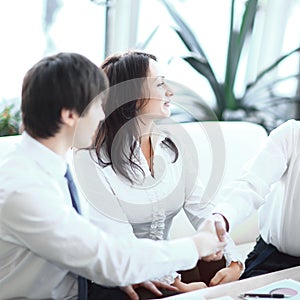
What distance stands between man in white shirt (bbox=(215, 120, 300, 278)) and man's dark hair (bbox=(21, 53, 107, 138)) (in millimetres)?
652

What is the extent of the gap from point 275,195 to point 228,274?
1.13 ft

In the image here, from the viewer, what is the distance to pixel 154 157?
1.79 meters

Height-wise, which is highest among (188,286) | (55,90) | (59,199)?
(55,90)

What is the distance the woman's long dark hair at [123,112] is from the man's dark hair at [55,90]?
35 cm

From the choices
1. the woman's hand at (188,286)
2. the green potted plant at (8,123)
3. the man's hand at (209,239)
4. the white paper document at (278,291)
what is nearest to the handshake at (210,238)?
the man's hand at (209,239)

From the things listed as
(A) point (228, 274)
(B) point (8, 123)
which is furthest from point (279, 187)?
(B) point (8, 123)

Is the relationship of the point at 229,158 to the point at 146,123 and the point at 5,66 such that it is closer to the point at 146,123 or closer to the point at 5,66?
the point at 146,123

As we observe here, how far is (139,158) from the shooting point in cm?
174

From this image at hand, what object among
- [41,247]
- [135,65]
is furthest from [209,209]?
[41,247]

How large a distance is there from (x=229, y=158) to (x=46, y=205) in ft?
4.16

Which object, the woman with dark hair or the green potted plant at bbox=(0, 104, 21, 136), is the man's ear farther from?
the green potted plant at bbox=(0, 104, 21, 136)

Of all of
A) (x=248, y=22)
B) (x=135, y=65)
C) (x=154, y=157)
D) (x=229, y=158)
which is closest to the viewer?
(x=135, y=65)

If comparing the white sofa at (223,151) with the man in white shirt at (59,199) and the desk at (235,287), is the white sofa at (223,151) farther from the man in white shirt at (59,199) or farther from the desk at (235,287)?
the man in white shirt at (59,199)

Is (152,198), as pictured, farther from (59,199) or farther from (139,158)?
(59,199)
